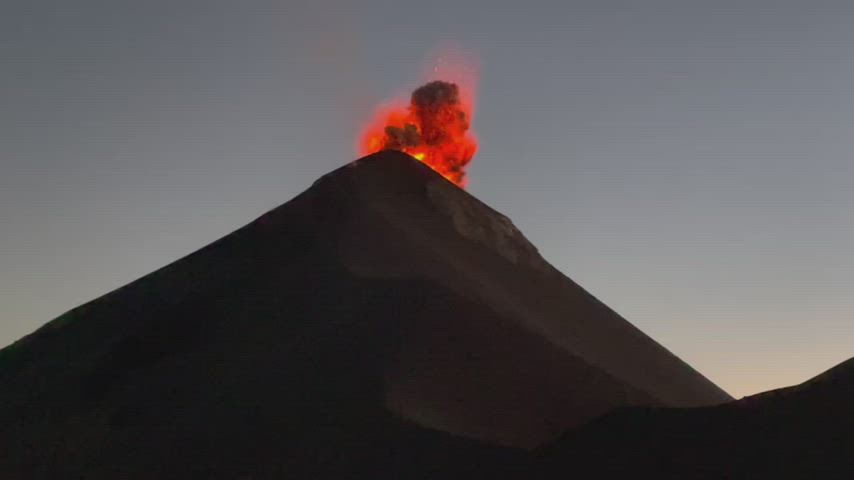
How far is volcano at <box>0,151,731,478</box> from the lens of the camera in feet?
84.1

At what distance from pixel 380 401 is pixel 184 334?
461 inches

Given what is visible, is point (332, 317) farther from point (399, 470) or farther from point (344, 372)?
point (399, 470)

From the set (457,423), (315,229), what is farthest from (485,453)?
(315,229)

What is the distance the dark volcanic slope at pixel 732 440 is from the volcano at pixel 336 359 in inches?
108

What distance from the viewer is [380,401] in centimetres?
2669

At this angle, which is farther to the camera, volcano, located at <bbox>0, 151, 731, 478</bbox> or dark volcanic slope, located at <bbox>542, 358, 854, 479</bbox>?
volcano, located at <bbox>0, 151, 731, 478</bbox>

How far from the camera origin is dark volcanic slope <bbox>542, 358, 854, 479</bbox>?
60.1ft

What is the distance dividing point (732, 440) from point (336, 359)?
47.7 feet

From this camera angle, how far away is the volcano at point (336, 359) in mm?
25625

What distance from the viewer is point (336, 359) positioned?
29.6 m

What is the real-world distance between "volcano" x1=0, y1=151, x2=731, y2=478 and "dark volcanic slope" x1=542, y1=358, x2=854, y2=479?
108 inches

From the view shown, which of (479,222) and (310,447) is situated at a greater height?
(479,222)

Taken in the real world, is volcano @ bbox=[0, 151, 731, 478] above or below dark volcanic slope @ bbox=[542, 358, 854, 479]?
above

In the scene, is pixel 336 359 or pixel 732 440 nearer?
pixel 732 440
